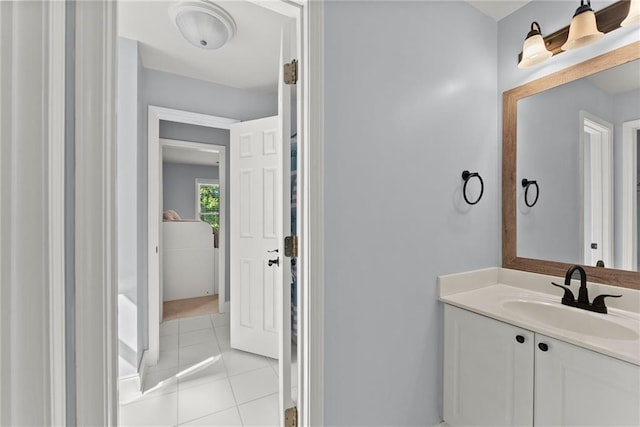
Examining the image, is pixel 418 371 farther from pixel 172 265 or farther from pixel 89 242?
pixel 172 265

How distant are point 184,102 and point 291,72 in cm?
176

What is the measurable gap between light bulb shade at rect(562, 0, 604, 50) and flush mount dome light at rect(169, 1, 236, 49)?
1.85 meters

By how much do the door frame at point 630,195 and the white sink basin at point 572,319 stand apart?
0.30 meters

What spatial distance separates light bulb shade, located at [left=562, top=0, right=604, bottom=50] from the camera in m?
1.27

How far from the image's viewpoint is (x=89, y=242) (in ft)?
2.53

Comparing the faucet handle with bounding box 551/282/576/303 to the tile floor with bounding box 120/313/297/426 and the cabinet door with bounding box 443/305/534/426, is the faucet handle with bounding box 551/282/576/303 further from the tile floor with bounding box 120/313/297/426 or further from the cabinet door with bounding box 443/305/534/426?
the tile floor with bounding box 120/313/297/426

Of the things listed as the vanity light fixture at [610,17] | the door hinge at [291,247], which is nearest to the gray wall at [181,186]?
the door hinge at [291,247]

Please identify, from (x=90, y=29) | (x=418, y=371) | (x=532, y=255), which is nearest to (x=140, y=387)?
(x=418, y=371)

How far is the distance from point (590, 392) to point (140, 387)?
2494 millimetres

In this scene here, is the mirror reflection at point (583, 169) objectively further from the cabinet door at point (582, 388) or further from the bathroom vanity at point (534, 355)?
the cabinet door at point (582, 388)

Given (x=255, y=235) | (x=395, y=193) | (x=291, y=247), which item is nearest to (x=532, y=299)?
(x=395, y=193)

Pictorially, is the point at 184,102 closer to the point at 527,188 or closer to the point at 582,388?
the point at 527,188

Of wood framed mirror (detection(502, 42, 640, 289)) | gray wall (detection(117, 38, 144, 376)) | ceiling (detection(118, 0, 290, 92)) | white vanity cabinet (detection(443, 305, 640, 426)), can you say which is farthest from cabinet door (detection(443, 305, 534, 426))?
Answer: gray wall (detection(117, 38, 144, 376))

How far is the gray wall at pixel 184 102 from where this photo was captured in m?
2.35
